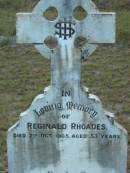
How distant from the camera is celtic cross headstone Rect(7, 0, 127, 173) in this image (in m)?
5.00

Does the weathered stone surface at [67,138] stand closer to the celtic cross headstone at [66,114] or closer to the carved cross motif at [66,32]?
the celtic cross headstone at [66,114]

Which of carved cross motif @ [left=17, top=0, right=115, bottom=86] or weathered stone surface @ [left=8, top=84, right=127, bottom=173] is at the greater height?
carved cross motif @ [left=17, top=0, right=115, bottom=86]

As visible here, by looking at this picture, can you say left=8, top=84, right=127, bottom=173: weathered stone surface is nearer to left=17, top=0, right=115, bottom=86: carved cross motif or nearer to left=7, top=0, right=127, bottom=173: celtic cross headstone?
left=7, top=0, right=127, bottom=173: celtic cross headstone

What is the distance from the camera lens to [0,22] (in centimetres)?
1154

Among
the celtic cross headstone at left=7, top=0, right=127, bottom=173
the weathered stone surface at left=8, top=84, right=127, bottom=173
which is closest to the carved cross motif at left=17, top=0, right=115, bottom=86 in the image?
the celtic cross headstone at left=7, top=0, right=127, bottom=173

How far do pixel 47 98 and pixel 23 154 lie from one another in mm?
462

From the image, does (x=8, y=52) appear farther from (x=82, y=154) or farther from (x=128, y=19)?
(x=82, y=154)

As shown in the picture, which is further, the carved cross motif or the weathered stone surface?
the weathered stone surface

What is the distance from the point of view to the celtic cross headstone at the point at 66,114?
500 cm

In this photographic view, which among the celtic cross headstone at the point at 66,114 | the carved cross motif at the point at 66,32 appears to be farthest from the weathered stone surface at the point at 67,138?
the carved cross motif at the point at 66,32

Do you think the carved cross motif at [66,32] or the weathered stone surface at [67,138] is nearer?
the carved cross motif at [66,32]

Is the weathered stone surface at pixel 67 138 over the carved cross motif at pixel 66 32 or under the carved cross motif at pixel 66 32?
under

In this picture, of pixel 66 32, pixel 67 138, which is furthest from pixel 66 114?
pixel 66 32

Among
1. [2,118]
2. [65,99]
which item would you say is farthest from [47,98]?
[2,118]
